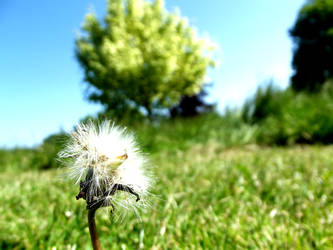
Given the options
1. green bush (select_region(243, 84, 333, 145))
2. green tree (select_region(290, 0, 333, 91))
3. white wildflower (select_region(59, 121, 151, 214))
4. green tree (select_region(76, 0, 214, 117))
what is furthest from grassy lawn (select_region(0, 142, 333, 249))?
green tree (select_region(290, 0, 333, 91))

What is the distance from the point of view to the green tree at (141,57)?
1959cm

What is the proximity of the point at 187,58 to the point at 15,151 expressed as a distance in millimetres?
17270

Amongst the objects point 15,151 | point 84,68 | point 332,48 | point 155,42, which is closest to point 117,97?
point 84,68

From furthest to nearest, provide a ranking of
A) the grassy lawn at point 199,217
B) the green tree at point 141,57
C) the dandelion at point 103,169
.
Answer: the green tree at point 141,57
the grassy lawn at point 199,217
the dandelion at point 103,169

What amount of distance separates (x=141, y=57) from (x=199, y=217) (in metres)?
20.1

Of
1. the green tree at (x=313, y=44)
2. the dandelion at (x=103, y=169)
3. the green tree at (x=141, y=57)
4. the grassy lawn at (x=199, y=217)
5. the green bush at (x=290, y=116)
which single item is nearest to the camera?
the dandelion at (x=103, y=169)

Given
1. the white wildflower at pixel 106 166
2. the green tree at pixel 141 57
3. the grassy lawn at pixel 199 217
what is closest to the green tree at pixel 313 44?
the green tree at pixel 141 57

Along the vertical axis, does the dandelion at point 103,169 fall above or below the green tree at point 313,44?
below

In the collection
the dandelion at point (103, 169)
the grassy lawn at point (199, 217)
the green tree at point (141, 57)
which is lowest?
the grassy lawn at point (199, 217)

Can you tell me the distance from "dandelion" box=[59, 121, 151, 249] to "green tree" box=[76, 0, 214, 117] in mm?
18479

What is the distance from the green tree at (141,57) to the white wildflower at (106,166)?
727 inches

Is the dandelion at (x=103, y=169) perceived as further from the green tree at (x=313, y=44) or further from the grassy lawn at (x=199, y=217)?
the green tree at (x=313, y=44)

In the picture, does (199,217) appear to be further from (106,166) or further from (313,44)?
(313,44)

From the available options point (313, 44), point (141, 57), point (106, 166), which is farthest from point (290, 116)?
point (313, 44)
